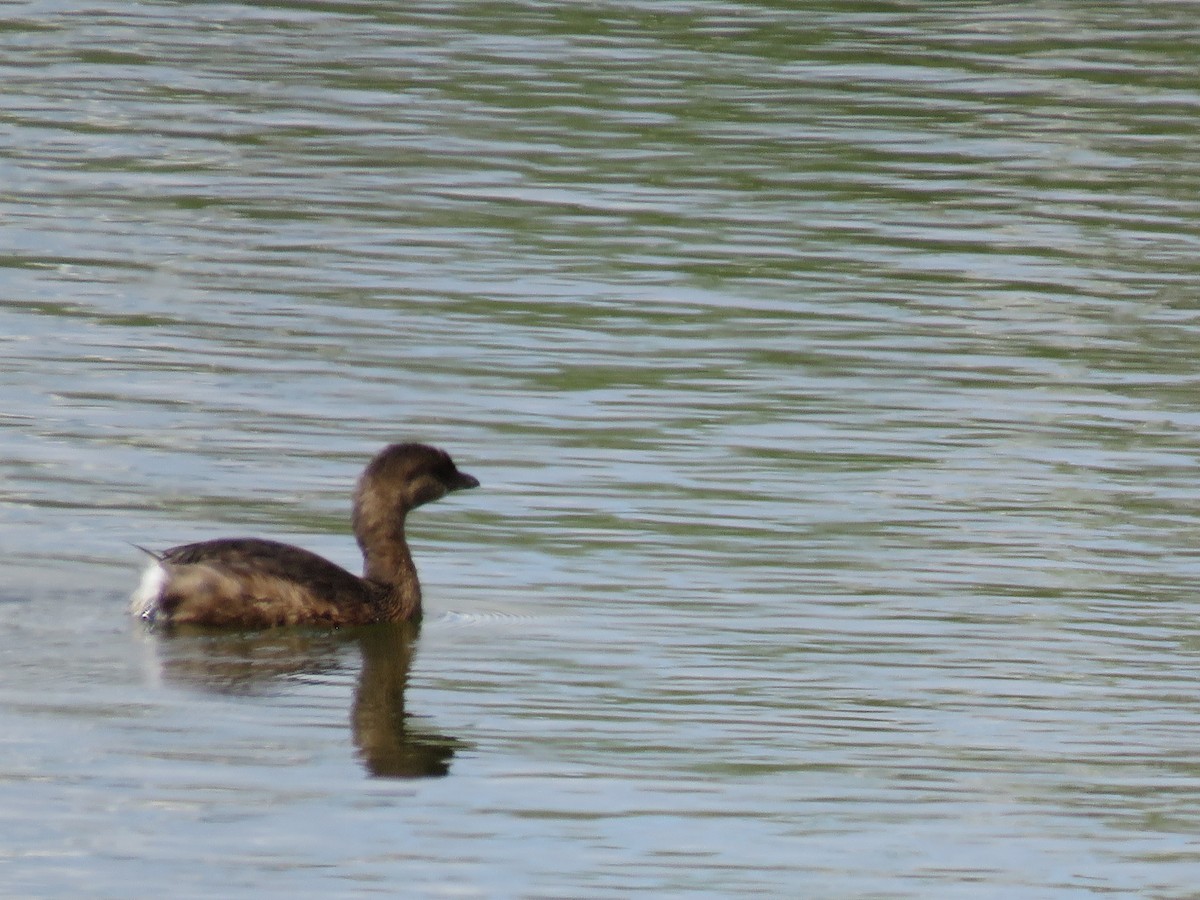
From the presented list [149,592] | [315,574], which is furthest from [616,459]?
[149,592]

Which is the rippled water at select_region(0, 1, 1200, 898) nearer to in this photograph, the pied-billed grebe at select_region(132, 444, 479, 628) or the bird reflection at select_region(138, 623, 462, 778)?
the bird reflection at select_region(138, 623, 462, 778)

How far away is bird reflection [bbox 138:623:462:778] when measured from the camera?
9.91m

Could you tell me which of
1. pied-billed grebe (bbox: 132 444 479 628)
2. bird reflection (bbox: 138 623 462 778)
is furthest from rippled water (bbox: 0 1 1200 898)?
pied-billed grebe (bbox: 132 444 479 628)

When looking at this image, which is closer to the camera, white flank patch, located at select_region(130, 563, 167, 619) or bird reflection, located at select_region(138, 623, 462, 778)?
bird reflection, located at select_region(138, 623, 462, 778)

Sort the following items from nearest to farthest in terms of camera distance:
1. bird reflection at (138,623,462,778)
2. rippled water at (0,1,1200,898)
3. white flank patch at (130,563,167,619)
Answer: rippled water at (0,1,1200,898) < bird reflection at (138,623,462,778) < white flank patch at (130,563,167,619)

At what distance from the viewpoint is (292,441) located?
1470 cm

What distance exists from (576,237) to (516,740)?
10.7 m

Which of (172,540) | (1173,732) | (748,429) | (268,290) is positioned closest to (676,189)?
(268,290)

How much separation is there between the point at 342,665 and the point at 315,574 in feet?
1.57

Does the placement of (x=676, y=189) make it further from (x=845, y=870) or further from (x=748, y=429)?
(x=845, y=870)

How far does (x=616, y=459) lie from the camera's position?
47.7 feet

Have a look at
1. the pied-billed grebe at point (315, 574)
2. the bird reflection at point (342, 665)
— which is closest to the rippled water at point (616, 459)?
the bird reflection at point (342, 665)

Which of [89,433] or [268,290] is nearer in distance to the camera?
[89,433]

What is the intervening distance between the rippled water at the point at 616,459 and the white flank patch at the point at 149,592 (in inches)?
3.6
